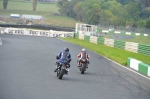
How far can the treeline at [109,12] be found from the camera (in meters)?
84.7

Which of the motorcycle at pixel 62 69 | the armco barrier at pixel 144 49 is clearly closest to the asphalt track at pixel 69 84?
the motorcycle at pixel 62 69

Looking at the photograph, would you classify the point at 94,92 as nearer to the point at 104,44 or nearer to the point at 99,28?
the point at 104,44

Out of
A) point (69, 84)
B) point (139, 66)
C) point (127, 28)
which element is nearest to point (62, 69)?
A: point (69, 84)

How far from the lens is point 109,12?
90438 mm

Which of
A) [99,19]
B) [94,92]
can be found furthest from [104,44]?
[99,19]

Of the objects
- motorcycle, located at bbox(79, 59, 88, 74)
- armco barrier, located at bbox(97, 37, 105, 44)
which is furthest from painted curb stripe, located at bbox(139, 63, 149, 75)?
armco barrier, located at bbox(97, 37, 105, 44)

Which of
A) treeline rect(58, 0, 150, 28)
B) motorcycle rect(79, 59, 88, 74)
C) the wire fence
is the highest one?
treeline rect(58, 0, 150, 28)

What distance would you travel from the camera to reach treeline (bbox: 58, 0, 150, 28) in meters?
84.7

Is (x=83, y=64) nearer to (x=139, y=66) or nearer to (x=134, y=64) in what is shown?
(x=139, y=66)

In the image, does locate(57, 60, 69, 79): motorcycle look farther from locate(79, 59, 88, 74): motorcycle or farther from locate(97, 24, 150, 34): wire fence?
locate(97, 24, 150, 34): wire fence

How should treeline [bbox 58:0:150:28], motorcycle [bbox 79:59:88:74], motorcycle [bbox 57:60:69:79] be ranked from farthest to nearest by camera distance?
treeline [bbox 58:0:150:28], motorcycle [bbox 79:59:88:74], motorcycle [bbox 57:60:69:79]

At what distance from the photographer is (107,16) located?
88562mm

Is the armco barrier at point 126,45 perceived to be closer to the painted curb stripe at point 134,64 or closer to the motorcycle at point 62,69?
the painted curb stripe at point 134,64

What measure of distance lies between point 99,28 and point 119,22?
30.0ft
